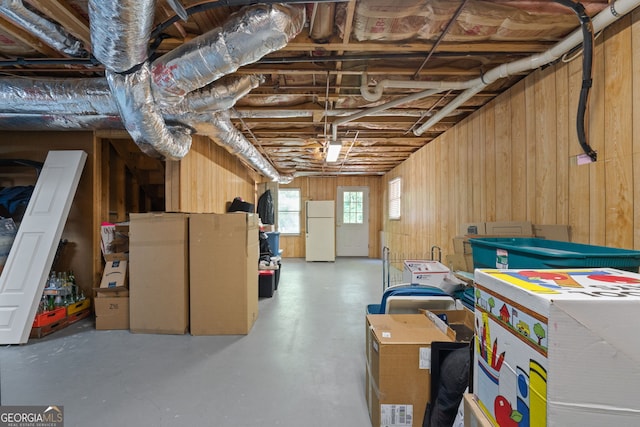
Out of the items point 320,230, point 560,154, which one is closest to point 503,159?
point 560,154

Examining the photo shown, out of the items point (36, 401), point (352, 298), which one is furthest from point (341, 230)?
point (36, 401)

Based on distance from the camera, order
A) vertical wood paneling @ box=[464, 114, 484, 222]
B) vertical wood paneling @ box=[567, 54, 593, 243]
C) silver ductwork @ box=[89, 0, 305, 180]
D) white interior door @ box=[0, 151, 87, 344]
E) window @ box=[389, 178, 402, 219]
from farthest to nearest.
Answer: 1. window @ box=[389, 178, 402, 219]
2. vertical wood paneling @ box=[464, 114, 484, 222]
3. white interior door @ box=[0, 151, 87, 344]
4. vertical wood paneling @ box=[567, 54, 593, 243]
5. silver ductwork @ box=[89, 0, 305, 180]

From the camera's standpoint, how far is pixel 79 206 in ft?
10.9

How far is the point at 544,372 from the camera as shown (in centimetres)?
56

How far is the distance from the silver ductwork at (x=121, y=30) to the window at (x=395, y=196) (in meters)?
5.40

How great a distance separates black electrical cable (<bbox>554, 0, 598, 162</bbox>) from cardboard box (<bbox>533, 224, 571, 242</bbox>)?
1.65 feet

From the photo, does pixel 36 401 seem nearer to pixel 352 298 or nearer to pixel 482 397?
pixel 482 397

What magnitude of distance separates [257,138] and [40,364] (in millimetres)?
3386

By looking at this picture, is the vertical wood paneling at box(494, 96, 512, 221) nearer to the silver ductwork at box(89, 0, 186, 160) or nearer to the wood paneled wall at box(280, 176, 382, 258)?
the silver ductwork at box(89, 0, 186, 160)

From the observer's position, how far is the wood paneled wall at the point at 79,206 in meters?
3.31

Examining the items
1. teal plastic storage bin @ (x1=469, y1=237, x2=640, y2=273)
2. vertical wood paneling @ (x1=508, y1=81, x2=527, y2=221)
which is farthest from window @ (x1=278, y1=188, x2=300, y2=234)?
teal plastic storage bin @ (x1=469, y1=237, x2=640, y2=273)

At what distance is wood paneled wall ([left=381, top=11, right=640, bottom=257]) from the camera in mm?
1615

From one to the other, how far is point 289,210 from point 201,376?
20.7ft

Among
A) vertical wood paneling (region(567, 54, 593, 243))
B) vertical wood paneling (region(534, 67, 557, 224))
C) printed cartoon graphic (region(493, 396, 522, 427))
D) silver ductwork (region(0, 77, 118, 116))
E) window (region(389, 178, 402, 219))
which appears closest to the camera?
printed cartoon graphic (region(493, 396, 522, 427))
